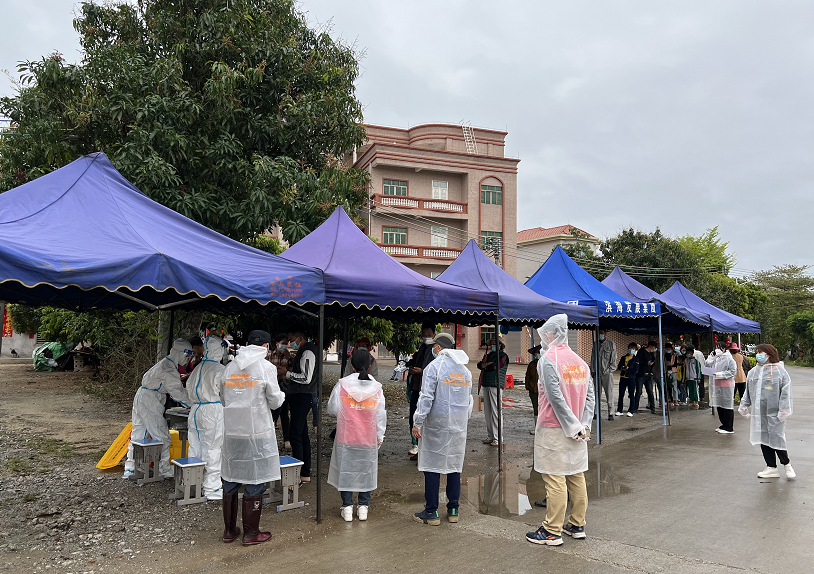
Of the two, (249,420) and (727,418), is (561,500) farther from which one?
(727,418)

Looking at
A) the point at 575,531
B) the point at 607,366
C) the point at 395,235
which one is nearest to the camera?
the point at 575,531

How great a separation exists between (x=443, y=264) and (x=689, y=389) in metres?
19.6

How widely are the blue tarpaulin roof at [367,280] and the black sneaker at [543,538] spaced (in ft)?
9.05

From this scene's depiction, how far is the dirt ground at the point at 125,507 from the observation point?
15.1 feet

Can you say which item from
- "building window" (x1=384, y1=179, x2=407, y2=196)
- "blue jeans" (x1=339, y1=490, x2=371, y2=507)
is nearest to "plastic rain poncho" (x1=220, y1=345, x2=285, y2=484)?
"blue jeans" (x1=339, y1=490, x2=371, y2=507)

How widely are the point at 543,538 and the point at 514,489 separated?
1.96 meters

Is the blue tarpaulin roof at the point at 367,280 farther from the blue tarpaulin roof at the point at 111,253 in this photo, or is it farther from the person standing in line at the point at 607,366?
the person standing in line at the point at 607,366

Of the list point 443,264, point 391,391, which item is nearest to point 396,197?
point 443,264

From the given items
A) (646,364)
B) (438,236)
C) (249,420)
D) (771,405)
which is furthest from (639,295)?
(438,236)

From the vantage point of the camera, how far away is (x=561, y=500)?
491 centimetres

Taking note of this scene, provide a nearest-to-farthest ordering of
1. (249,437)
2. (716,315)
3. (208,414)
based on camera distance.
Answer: (249,437) < (208,414) < (716,315)

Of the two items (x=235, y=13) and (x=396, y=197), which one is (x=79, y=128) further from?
(x=396, y=197)

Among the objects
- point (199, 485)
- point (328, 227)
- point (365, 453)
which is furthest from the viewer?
point (328, 227)

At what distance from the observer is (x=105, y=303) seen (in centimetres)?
710
